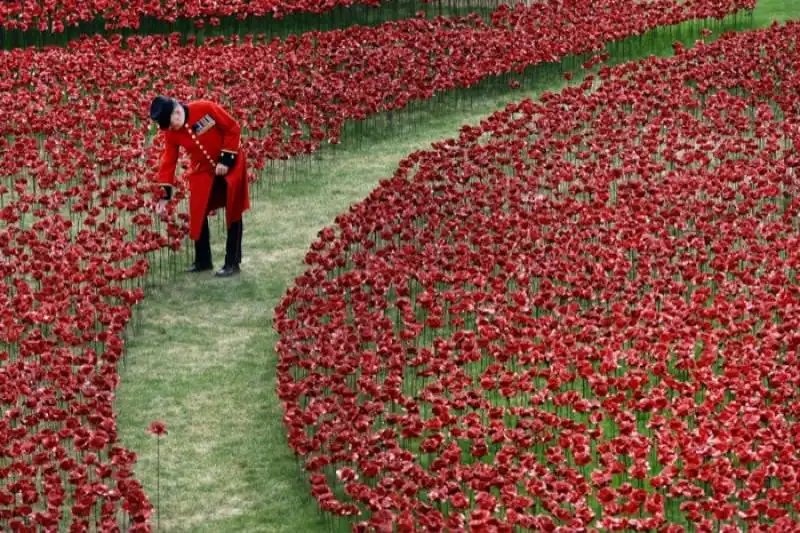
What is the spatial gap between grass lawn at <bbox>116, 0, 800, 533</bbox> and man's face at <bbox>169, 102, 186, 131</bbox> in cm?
158

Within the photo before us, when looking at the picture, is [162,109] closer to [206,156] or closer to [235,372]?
[206,156]

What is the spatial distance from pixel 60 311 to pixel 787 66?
35.0ft

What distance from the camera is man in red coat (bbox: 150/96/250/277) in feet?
50.8

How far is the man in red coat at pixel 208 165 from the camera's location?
15492 mm

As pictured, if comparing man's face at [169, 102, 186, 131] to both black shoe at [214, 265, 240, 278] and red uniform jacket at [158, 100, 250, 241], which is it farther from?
black shoe at [214, 265, 240, 278]

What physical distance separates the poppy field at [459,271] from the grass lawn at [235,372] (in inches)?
3.9

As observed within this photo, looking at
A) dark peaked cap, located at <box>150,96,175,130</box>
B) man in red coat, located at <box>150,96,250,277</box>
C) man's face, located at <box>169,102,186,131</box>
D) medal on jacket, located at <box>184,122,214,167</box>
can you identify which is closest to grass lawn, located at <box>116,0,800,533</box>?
man in red coat, located at <box>150,96,250,277</box>

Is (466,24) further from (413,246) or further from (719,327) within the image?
(719,327)

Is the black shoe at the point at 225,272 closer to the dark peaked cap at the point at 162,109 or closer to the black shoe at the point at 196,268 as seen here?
the black shoe at the point at 196,268

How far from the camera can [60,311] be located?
14.0 metres

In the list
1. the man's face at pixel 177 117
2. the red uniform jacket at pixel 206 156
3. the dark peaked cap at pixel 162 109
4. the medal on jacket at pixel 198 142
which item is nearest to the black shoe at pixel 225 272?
the red uniform jacket at pixel 206 156

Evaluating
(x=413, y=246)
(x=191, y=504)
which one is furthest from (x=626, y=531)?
(x=413, y=246)

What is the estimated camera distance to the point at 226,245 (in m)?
16.1

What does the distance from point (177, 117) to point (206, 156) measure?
1.77ft
